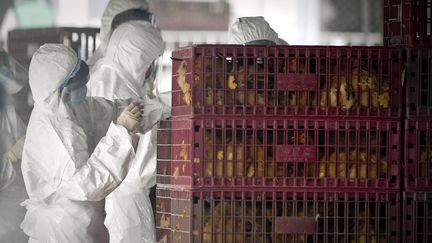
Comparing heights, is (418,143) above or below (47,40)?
below

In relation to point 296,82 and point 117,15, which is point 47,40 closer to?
point 117,15

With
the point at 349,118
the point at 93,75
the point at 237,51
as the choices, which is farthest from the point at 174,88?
the point at 93,75

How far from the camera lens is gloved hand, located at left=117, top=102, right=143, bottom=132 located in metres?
5.97

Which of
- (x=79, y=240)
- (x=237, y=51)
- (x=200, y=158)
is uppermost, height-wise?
(x=237, y=51)

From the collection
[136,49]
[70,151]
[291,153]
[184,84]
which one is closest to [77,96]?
[70,151]

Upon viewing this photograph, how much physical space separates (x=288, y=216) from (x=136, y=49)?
180 cm

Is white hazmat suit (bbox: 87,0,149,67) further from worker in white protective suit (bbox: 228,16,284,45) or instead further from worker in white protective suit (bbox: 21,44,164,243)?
worker in white protective suit (bbox: 21,44,164,243)

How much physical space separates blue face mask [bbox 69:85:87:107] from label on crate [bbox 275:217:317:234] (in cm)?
132

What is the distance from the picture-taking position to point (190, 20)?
320 inches

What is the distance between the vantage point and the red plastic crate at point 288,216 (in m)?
5.59

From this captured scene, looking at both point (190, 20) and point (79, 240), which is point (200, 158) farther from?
point (190, 20)

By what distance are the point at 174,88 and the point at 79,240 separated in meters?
0.91

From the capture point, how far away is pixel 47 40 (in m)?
8.00

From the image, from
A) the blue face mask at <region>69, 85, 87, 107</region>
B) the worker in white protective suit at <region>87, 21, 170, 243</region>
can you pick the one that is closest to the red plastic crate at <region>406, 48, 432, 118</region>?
the worker in white protective suit at <region>87, 21, 170, 243</region>
